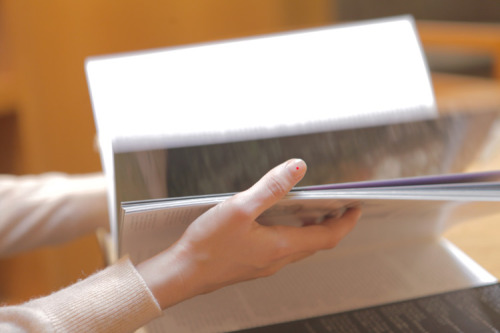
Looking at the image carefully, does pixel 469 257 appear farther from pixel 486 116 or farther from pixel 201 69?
pixel 201 69

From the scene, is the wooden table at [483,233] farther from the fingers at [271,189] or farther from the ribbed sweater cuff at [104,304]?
the ribbed sweater cuff at [104,304]

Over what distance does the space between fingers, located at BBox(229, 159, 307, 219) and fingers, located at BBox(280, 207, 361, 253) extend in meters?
0.06

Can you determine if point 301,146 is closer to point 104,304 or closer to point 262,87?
point 262,87

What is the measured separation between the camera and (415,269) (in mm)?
599

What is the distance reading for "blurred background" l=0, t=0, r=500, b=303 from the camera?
1.54m

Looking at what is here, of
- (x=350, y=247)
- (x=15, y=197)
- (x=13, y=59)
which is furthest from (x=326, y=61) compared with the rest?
(x=13, y=59)

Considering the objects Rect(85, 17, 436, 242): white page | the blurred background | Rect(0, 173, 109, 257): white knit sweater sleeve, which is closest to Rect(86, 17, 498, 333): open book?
Rect(85, 17, 436, 242): white page

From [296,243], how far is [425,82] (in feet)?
0.95

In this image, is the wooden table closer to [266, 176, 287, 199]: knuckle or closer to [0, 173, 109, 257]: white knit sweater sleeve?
[266, 176, 287, 199]: knuckle

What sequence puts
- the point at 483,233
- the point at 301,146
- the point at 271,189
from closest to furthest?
the point at 271,189
the point at 301,146
the point at 483,233

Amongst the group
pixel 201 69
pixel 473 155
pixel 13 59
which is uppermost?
pixel 13 59

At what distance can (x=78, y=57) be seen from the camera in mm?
1732

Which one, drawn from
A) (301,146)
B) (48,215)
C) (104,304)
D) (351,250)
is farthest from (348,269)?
(48,215)

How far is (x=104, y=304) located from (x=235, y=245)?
0.38 ft
